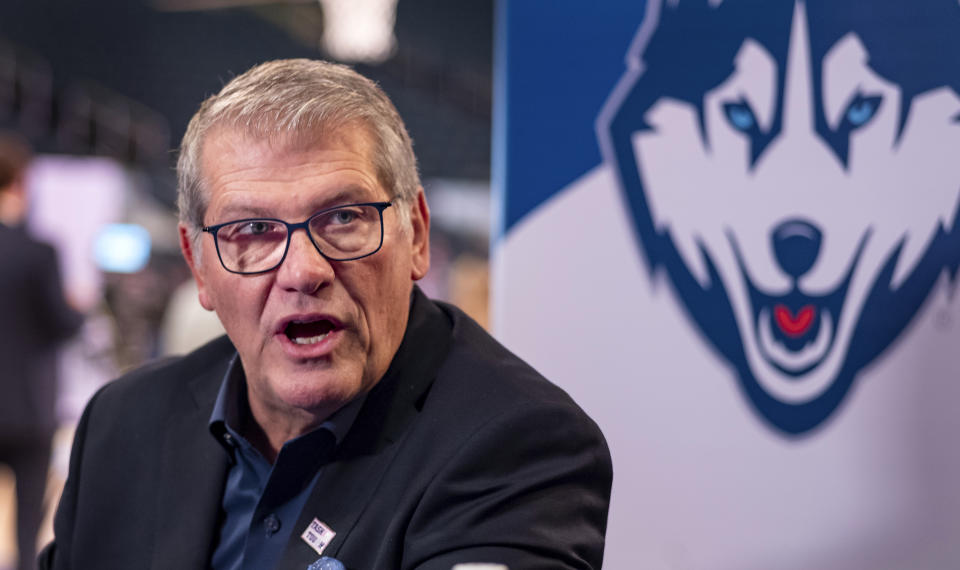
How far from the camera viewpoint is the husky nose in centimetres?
159

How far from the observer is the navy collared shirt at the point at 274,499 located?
1.42m

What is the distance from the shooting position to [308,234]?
136 centimetres

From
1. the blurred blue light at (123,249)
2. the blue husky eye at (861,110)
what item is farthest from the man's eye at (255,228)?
the blurred blue light at (123,249)

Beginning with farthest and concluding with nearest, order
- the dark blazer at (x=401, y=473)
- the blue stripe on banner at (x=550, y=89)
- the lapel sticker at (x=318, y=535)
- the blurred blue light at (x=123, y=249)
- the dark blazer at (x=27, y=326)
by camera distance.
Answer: the blurred blue light at (x=123, y=249) < the dark blazer at (x=27, y=326) < the blue stripe on banner at (x=550, y=89) < the lapel sticker at (x=318, y=535) < the dark blazer at (x=401, y=473)

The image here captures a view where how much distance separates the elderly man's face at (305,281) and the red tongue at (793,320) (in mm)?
671

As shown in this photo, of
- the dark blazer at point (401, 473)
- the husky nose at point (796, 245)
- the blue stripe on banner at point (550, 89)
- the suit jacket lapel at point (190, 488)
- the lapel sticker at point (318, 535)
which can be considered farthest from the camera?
the blue stripe on banner at point (550, 89)

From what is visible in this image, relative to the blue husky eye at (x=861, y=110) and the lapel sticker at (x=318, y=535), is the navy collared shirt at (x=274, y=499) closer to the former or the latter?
the lapel sticker at (x=318, y=535)

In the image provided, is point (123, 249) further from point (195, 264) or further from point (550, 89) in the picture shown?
point (550, 89)

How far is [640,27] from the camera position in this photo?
1.66 meters

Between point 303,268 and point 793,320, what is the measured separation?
85 cm

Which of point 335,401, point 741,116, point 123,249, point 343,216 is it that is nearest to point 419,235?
point 343,216

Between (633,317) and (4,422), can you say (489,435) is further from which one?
(4,422)

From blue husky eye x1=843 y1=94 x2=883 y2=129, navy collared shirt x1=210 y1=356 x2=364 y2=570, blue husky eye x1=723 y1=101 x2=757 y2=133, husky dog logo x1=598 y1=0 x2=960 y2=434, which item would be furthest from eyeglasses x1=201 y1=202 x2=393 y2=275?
blue husky eye x1=843 y1=94 x2=883 y2=129

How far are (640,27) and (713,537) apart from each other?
90 centimetres
